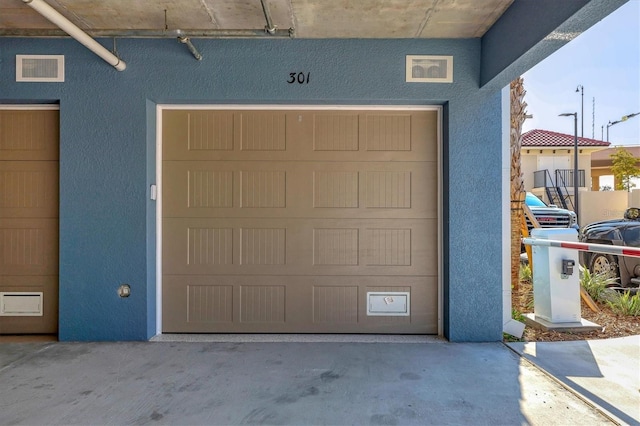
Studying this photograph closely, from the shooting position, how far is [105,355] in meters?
3.96

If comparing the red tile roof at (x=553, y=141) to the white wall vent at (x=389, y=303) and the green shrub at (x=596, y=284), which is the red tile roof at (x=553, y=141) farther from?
the white wall vent at (x=389, y=303)

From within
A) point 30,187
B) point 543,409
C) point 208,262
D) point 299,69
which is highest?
point 299,69

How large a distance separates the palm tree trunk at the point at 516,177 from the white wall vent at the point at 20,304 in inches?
230

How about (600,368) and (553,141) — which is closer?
(600,368)

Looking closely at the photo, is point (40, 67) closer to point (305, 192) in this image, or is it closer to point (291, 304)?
point (305, 192)

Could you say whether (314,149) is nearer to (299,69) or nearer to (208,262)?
(299,69)

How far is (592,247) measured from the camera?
3797 millimetres

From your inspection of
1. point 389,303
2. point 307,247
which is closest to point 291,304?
point 307,247

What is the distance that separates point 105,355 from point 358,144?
3.42m

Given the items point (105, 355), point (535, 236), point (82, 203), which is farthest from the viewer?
point (535, 236)

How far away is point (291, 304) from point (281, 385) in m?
1.32

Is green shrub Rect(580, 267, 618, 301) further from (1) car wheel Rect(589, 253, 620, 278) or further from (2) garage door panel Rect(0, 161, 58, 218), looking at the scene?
(2) garage door panel Rect(0, 161, 58, 218)

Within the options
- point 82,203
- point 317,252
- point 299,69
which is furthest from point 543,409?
point 82,203

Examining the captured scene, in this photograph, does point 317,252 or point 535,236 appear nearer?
point 317,252
